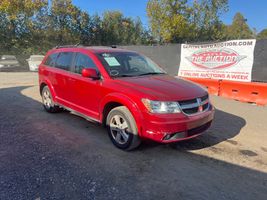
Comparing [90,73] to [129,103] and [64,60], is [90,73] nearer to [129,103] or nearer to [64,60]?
[129,103]

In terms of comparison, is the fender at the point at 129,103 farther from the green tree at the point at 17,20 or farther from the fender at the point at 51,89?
the green tree at the point at 17,20

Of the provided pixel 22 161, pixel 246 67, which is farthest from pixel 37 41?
pixel 22 161

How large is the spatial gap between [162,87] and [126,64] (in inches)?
47.7

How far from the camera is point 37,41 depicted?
32000 mm

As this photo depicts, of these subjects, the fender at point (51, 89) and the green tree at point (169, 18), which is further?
the green tree at point (169, 18)

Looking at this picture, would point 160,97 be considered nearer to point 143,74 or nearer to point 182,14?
point 143,74

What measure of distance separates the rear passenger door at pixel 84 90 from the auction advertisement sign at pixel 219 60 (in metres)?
6.07

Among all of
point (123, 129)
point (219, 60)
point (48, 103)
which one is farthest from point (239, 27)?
point (123, 129)

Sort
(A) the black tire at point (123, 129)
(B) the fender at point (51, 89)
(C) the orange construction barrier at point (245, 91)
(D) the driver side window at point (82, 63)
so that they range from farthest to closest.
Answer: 1. (C) the orange construction barrier at point (245, 91)
2. (B) the fender at point (51, 89)
3. (D) the driver side window at point (82, 63)
4. (A) the black tire at point (123, 129)

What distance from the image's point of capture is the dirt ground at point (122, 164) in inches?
129

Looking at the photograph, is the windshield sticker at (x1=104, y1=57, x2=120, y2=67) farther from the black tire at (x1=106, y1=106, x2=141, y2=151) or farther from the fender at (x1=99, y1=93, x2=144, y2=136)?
the black tire at (x1=106, y1=106, x2=141, y2=151)

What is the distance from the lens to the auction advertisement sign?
9043 millimetres

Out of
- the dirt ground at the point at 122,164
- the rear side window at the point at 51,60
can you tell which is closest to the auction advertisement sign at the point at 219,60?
the dirt ground at the point at 122,164

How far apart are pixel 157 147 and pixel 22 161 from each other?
88.7 inches
